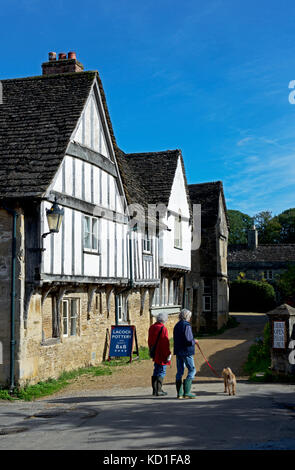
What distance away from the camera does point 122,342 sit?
16141mm

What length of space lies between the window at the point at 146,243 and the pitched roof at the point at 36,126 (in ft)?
22.0

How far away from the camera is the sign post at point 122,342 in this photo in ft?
52.5

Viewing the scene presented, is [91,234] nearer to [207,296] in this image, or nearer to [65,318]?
[65,318]

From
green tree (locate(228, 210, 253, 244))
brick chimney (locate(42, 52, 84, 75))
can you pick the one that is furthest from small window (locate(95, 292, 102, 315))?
green tree (locate(228, 210, 253, 244))

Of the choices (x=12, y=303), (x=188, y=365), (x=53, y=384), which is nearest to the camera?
(x=188, y=365)

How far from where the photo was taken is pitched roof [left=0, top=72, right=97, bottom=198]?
1250 centimetres

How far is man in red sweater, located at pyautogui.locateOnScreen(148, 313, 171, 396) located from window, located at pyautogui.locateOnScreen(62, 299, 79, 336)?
13.8 feet

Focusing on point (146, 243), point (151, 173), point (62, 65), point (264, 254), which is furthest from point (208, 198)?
point (264, 254)

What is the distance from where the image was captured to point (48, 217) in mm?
11875

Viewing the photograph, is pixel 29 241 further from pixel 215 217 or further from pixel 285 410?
pixel 215 217

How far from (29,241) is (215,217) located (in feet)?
62.9

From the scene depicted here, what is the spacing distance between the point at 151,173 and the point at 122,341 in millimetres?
10943

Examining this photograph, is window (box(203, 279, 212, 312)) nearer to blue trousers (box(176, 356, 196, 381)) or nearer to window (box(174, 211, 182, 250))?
window (box(174, 211, 182, 250))
